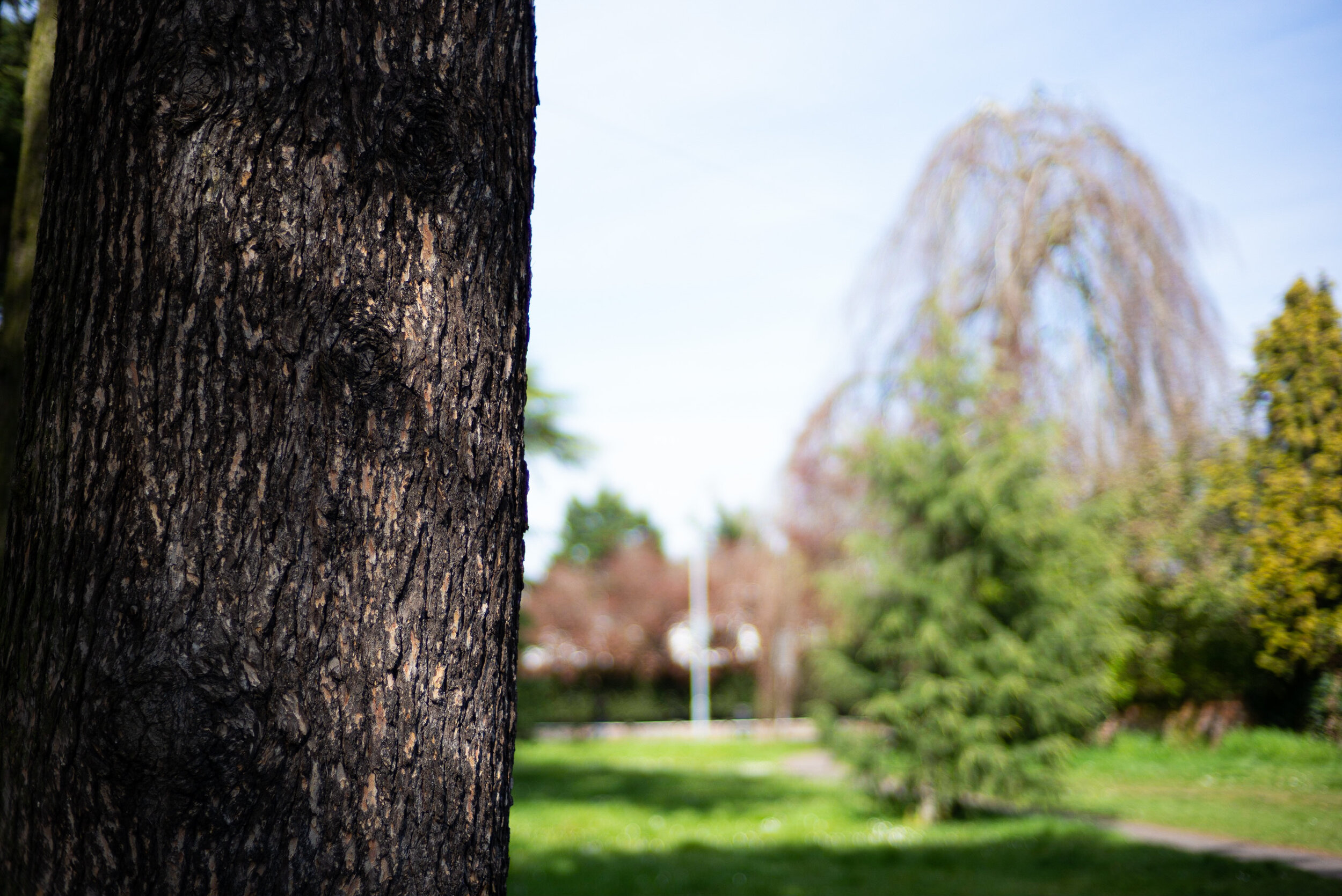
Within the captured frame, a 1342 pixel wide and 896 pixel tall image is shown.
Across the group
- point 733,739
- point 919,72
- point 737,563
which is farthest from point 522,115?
point 737,563

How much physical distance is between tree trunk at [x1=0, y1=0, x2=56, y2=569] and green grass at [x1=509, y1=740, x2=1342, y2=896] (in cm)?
403

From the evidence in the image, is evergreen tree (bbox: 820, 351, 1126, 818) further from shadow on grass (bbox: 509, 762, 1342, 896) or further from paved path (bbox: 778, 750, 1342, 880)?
paved path (bbox: 778, 750, 1342, 880)

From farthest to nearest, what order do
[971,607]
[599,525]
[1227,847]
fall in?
[599,525] → [971,607] → [1227,847]

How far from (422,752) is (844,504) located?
44.4 feet

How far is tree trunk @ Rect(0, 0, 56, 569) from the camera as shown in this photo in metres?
4.21

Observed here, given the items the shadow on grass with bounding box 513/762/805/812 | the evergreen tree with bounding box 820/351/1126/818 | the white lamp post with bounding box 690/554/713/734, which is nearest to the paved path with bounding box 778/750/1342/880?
the evergreen tree with bounding box 820/351/1126/818

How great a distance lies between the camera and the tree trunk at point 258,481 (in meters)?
1.35

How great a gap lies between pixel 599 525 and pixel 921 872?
56.8 metres

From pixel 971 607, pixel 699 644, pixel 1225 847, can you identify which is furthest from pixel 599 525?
pixel 1225 847

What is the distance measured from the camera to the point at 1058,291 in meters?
13.0

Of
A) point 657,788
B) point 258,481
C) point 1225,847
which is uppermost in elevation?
point 258,481

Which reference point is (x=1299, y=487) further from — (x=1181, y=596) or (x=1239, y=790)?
(x=1181, y=596)

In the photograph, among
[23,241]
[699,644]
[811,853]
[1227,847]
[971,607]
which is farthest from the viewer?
[699,644]

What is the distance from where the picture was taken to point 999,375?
37.1 feet
